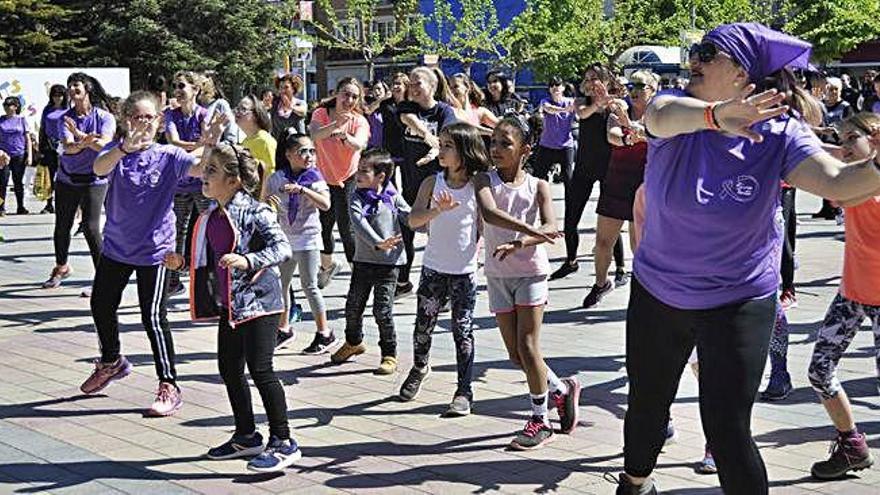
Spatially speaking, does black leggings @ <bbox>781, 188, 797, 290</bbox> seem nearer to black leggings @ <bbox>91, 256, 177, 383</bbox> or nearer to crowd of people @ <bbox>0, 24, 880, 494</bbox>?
crowd of people @ <bbox>0, 24, 880, 494</bbox>

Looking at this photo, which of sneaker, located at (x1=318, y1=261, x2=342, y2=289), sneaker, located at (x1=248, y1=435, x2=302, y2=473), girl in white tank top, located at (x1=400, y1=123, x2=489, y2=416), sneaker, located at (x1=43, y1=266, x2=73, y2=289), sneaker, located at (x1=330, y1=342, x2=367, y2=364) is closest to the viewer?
sneaker, located at (x1=248, y1=435, x2=302, y2=473)

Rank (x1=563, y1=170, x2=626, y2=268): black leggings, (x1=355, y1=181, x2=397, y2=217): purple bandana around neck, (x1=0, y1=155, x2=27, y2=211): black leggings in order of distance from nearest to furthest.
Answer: (x1=355, y1=181, x2=397, y2=217): purple bandana around neck, (x1=563, y1=170, x2=626, y2=268): black leggings, (x1=0, y1=155, x2=27, y2=211): black leggings

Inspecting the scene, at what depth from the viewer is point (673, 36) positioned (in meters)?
46.2

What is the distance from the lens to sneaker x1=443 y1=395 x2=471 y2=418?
6.66 meters

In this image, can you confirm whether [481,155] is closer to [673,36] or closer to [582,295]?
[582,295]

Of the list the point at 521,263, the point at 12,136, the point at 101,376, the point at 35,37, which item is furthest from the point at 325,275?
the point at 35,37

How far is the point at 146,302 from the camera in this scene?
689 cm

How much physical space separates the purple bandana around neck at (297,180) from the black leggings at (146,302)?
1.43 metres

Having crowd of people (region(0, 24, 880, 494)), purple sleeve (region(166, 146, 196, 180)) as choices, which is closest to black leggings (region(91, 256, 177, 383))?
crowd of people (region(0, 24, 880, 494))

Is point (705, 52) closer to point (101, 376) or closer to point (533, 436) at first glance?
point (533, 436)

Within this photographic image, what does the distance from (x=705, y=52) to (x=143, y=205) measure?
3864mm

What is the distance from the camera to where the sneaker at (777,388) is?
6895mm

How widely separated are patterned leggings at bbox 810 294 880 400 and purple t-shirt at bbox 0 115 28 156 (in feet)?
54.4

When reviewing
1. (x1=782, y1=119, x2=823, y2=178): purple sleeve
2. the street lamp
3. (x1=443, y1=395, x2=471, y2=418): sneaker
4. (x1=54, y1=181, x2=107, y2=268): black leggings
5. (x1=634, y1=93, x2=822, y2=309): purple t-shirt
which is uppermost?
the street lamp
